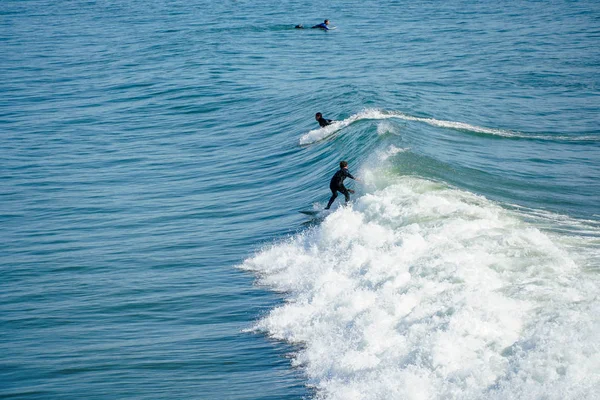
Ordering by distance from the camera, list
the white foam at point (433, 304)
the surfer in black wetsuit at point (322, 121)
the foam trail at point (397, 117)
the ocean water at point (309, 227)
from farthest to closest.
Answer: the surfer in black wetsuit at point (322, 121)
the foam trail at point (397, 117)
the ocean water at point (309, 227)
the white foam at point (433, 304)

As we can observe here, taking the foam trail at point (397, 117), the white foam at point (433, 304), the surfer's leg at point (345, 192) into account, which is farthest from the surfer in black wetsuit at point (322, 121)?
the white foam at point (433, 304)

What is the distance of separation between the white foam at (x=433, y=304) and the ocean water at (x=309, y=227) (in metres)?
0.04

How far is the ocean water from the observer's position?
11.8m

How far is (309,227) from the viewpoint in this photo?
18.9 meters

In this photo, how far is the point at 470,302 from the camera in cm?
1230

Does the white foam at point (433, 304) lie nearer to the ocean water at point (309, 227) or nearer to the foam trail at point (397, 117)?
the ocean water at point (309, 227)

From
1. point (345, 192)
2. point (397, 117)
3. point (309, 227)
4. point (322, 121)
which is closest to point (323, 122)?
point (322, 121)

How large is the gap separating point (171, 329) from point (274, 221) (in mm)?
6693

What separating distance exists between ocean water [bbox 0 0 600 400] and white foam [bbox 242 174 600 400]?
42 millimetres

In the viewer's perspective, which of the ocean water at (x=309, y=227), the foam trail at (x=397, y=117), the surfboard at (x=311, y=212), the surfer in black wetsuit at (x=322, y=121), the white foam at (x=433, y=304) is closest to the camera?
the white foam at (x=433, y=304)

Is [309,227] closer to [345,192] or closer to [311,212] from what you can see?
[345,192]

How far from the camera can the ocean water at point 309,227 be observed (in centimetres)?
1179

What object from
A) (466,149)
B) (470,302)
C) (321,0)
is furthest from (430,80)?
(321,0)

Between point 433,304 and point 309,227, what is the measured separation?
6.59 meters
